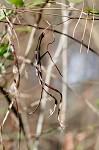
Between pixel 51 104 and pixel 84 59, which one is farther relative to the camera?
pixel 84 59

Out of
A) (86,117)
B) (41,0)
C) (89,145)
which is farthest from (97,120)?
(41,0)

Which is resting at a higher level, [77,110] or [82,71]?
[82,71]

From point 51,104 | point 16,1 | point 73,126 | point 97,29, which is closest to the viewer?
point 16,1

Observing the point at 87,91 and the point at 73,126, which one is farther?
the point at 87,91

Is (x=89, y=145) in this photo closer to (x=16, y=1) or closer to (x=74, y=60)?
(x=74, y=60)

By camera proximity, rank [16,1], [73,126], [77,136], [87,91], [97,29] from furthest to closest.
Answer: [87,91] < [73,126] < [77,136] < [97,29] < [16,1]

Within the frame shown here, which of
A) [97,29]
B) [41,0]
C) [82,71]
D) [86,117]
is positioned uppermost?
[41,0]

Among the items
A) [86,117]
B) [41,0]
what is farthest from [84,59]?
[41,0]

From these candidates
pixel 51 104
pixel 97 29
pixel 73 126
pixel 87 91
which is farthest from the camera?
pixel 87 91

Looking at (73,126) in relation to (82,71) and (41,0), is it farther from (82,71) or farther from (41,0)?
(41,0)
